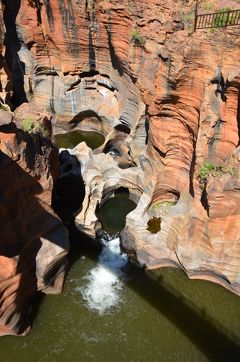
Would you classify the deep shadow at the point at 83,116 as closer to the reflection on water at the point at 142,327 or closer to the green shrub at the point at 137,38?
the green shrub at the point at 137,38

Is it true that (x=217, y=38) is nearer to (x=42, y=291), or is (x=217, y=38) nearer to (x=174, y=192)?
(x=174, y=192)

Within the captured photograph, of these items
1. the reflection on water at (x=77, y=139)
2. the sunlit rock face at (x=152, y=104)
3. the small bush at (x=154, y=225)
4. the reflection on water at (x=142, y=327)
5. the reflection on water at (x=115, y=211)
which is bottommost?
the reflection on water at (x=142, y=327)

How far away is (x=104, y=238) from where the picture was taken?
658 inches

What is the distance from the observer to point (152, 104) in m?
15.2

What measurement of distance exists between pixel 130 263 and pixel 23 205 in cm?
574

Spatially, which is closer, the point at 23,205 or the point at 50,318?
the point at 23,205

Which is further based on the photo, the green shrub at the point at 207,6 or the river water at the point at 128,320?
the green shrub at the point at 207,6

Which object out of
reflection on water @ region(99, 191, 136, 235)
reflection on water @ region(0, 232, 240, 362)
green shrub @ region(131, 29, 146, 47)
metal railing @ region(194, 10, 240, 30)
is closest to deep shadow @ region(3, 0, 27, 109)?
green shrub @ region(131, 29, 146, 47)


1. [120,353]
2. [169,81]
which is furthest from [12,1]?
[120,353]

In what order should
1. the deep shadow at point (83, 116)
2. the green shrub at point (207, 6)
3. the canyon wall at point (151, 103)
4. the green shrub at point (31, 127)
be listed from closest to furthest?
1. the green shrub at point (31, 127)
2. the canyon wall at point (151, 103)
3. the green shrub at point (207, 6)
4. the deep shadow at point (83, 116)

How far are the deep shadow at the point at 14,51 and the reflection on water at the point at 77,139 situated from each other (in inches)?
129

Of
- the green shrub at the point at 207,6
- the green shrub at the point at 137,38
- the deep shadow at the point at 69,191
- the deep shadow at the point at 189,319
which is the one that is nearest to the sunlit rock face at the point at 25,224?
the deep shadow at the point at 69,191

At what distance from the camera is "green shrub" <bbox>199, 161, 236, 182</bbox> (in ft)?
39.6

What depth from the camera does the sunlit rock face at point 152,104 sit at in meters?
12.9
